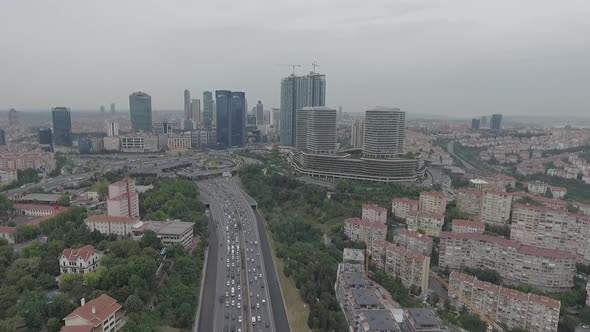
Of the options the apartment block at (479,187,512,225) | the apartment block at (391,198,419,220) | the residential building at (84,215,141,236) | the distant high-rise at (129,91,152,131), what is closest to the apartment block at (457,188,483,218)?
the apartment block at (479,187,512,225)

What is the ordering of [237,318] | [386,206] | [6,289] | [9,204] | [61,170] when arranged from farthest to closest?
1. [61,170]
2. [386,206]
3. [9,204]
4. [237,318]
5. [6,289]

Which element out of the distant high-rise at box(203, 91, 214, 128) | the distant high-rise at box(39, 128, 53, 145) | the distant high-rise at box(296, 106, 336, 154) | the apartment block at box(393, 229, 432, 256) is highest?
the distant high-rise at box(203, 91, 214, 128)

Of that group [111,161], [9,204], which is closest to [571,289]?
[9,204]

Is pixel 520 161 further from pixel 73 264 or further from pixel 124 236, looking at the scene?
pixel 73 264

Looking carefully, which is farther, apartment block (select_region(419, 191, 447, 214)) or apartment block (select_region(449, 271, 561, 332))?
apartment block (select_region(419, 191, 447, 214))

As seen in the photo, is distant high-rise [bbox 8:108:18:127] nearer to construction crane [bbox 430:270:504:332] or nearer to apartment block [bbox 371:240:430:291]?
apartment block [bbox 371:240:430:291]

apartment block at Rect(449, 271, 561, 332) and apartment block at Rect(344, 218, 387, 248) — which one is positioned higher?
apartment block at Rect(344, 218, 387, 248)
